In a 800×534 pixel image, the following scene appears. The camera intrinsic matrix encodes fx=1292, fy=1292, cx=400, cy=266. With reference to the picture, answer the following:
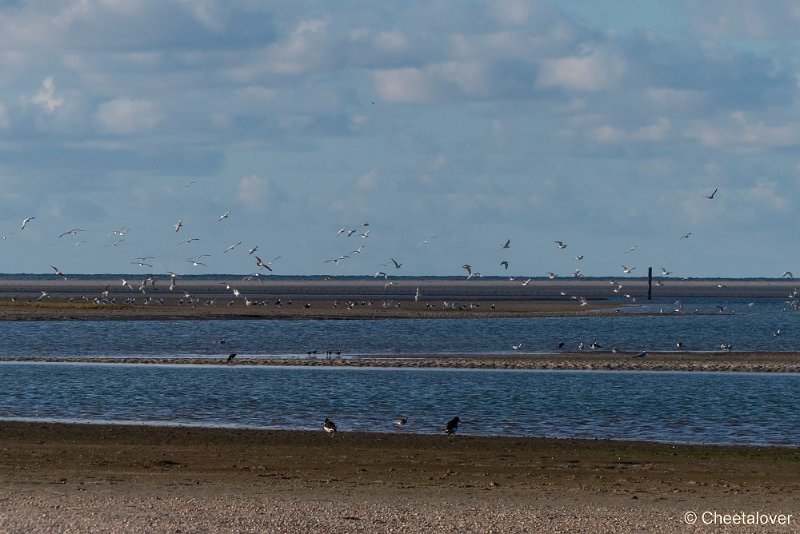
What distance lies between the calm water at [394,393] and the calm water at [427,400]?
4cm

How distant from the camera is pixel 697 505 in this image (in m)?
Result: 16.0

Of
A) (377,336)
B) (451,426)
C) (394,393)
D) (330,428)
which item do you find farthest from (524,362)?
(330,428)

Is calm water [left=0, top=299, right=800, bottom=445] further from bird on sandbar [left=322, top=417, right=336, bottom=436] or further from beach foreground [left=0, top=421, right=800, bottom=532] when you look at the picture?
beach foreground [left=0, top=421, right=800, bottom=532]

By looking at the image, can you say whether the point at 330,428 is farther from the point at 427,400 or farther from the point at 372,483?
the point at 427,400

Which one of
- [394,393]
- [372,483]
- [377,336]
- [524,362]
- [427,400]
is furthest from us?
[377,336]

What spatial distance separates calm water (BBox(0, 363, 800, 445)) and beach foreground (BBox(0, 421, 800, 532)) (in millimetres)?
1972

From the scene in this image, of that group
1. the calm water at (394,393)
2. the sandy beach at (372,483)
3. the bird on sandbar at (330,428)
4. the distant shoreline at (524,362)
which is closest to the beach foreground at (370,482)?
the sandy beach at (372,483)

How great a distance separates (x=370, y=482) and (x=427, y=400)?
448 inches

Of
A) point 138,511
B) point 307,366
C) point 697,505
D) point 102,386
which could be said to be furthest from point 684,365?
point 138,511

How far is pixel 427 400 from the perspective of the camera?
29219 millimetres

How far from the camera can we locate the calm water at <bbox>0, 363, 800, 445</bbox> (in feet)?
82.6

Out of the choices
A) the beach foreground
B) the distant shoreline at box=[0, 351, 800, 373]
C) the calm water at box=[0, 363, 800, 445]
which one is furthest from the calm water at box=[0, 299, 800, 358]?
the beach foreground

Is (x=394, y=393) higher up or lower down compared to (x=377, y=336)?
lower down

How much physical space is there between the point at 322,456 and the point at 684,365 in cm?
2056
